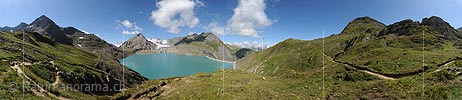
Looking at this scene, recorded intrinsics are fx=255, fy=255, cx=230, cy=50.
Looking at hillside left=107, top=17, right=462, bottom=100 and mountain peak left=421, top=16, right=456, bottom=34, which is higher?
mountain peak left=421, top=16, right=456, bottom=34

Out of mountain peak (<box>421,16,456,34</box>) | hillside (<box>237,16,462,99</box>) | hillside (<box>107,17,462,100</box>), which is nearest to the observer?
hillside (<box>107,17,462,100</box>)

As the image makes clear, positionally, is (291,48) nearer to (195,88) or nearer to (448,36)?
(448,36)

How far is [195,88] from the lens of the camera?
159 ft

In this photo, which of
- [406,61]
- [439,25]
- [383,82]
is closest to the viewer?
[383,82]

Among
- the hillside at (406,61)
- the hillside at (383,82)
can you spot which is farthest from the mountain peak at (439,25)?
the hillside at (383,82)

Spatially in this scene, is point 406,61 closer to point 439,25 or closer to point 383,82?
point 383,82

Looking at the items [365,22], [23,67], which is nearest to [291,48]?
[365,22]

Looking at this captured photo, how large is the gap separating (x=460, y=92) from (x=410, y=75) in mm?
16263

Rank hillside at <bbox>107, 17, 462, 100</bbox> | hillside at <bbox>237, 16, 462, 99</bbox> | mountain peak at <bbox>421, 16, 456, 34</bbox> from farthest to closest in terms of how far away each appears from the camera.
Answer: mountain peak at <bbox>421, 16, 456, 34</bbox> → hillside at <bbox>237, 16, 462, 99</bbox> → hillside at <bbox>107, 17, 462, 100</bbox>

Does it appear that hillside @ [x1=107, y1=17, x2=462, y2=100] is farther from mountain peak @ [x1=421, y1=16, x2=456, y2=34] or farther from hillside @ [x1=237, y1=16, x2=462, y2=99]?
mountain peak @ [x1=421, y1=16, x2=456, y2=34]

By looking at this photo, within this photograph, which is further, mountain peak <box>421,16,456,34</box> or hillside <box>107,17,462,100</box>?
mountain peak <box>421,16,456,34</box>

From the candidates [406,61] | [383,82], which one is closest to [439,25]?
[406,61]

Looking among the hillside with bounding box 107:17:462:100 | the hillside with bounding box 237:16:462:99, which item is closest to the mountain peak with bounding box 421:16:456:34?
the hillside with bounding box 237:16:462:99

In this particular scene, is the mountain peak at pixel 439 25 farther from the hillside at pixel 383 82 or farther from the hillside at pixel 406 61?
the hillside at pixel 383 82
